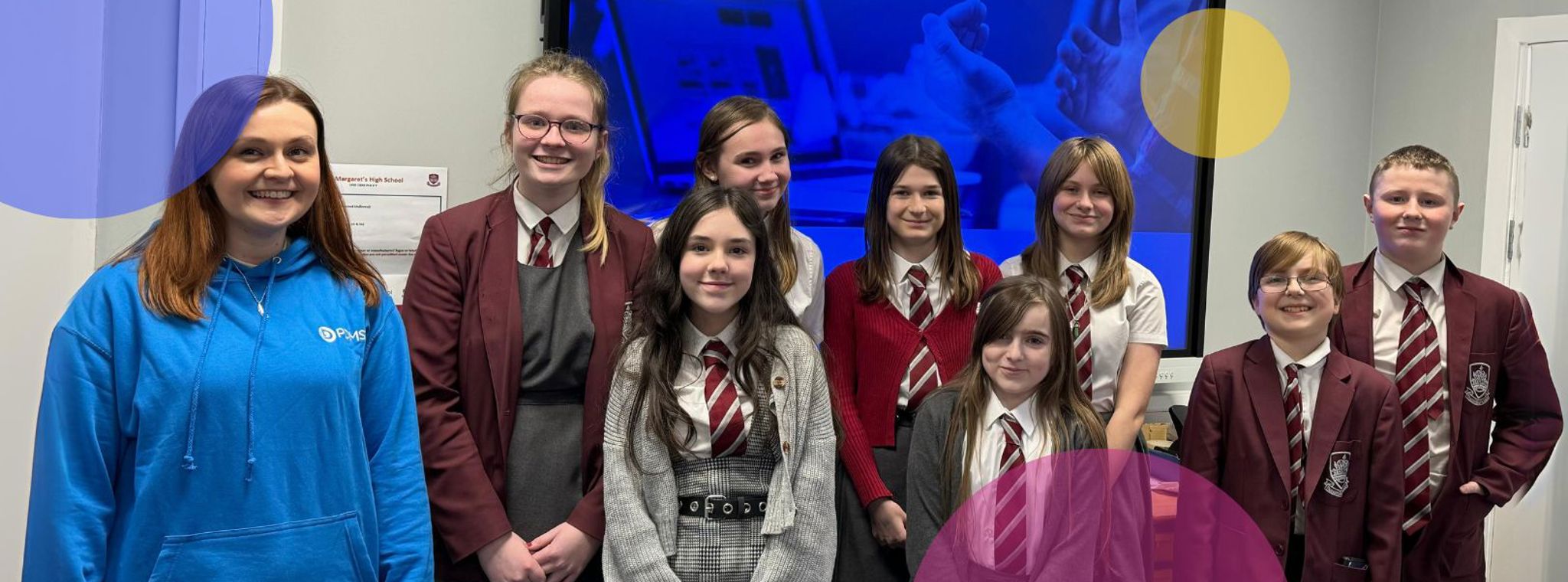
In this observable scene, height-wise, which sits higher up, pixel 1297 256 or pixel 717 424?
pixel 1297 256

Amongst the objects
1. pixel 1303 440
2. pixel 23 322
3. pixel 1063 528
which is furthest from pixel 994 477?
pixel 23 322

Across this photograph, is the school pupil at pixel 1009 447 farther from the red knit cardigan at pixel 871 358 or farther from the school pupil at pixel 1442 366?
the school pupil at pixel 1442 366

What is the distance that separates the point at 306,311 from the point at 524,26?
4.52ft

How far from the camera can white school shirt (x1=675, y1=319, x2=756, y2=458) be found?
2.23 metres

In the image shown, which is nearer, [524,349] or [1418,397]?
[524,349]

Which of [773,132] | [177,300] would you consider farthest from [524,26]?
[177,300]

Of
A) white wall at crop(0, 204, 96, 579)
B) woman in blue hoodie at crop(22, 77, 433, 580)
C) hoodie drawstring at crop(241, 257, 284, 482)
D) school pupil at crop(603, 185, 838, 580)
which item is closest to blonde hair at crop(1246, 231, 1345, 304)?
school pupil at crop(603, 185, 838, 580)

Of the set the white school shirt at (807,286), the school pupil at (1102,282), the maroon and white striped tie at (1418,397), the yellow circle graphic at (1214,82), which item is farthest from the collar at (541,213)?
the yellow circle graphic at (1214,82)

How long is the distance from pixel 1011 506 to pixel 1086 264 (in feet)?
2.06

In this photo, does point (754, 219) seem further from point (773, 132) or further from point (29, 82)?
point (29, 82)

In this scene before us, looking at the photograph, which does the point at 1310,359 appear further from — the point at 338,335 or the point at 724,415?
the point at 338,335

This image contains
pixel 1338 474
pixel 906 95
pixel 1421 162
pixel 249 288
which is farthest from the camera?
pixel 906 95

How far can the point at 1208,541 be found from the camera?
276cm

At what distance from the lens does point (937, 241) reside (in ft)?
8.76
